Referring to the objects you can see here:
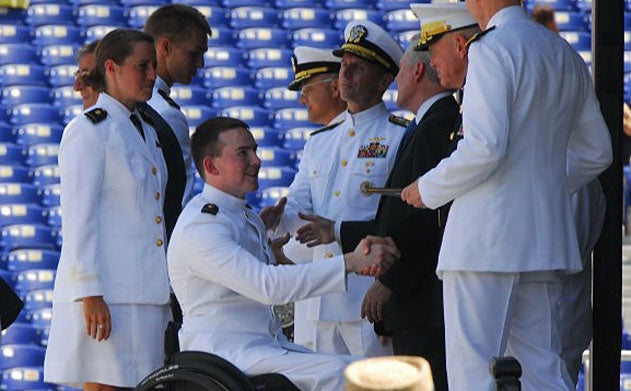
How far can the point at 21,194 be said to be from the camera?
1088 cm

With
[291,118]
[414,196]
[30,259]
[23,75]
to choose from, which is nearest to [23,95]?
[23,75]

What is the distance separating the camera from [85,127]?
4.49 metres

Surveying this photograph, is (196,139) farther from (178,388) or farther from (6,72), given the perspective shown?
(6,72)

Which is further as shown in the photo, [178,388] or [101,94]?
[101,94]

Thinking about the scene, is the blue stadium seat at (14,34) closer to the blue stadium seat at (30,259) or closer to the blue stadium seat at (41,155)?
the blue stadium seat at (41,155)

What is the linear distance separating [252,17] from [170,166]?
7.61 metres

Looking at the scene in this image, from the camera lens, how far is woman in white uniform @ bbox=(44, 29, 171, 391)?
14.5 feet

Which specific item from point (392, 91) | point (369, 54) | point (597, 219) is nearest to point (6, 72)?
point (392, 91)

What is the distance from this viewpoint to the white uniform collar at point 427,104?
4.62 meters

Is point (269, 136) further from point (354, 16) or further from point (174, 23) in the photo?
point (174, 23)

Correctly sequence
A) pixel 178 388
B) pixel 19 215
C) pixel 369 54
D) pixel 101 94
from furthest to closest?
pixel 19 215, pixel 369 54, pixel 101 94, pixel 178 388

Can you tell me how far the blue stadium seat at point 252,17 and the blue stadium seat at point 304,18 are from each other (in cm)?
9

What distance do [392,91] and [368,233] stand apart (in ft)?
22.7

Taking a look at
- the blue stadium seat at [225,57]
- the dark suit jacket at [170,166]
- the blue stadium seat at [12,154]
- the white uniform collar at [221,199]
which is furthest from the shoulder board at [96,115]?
the blue stadium seat at [225,57]
